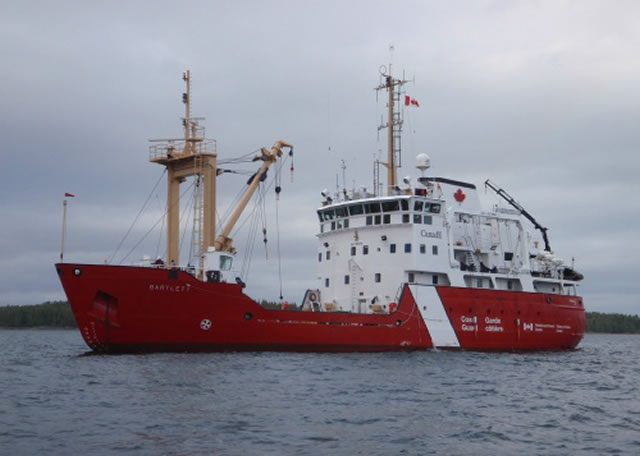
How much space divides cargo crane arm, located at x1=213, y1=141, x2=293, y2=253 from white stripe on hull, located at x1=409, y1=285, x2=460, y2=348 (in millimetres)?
7770

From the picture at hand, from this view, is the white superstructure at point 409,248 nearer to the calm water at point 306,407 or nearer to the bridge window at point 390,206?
the bridge window at point 390,206

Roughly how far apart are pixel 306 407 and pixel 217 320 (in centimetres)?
983

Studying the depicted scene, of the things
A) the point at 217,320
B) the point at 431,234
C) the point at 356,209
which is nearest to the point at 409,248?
the point at 431,234

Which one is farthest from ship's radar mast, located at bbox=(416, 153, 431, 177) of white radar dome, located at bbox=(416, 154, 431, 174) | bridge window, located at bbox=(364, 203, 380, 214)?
bridge window, located at bbox=(364, 203, 380, 214)

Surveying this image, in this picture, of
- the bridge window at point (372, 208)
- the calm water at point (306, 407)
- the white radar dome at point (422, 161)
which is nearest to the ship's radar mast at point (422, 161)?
the white radar dome at point (422, 161)

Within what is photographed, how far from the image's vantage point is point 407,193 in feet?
106

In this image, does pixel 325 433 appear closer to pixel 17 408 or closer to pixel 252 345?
pixel 17 408

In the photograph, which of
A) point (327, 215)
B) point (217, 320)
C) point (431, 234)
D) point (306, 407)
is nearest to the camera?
point (306, 407)

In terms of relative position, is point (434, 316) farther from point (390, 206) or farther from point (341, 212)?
point (341, 212)

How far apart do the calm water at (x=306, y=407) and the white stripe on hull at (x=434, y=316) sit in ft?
13.3

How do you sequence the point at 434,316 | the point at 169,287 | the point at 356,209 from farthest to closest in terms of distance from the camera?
the point at 356,209
the point at 434,316
the point at 169,287

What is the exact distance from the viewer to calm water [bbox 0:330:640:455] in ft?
44.9

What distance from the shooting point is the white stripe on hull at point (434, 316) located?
3086 cm

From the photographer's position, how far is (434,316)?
31.3 m
